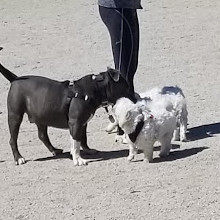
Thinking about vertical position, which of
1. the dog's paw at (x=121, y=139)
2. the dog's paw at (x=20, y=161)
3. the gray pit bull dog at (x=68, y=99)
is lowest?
the dog's paw at (x=121, y=139)

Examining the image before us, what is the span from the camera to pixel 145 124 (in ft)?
24.9

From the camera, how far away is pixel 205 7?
56.3ft

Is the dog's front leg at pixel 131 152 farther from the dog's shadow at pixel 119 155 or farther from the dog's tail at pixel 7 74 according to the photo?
the dog's tail at pixel 7 74

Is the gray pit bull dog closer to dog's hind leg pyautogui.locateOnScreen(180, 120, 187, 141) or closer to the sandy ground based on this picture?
the sandy ground

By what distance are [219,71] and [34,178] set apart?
15.6 ft

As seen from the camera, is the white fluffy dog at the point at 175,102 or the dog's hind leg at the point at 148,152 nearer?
the dog's hind leg at the point at 148,152

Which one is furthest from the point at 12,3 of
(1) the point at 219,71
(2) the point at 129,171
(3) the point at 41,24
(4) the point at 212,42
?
(2) the point at 129,171

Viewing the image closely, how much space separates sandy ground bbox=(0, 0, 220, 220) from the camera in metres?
6.57

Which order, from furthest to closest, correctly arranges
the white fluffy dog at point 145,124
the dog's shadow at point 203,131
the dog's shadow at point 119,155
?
the dog's shadow at point 203,131
the dog's shadow at point 119,155
the white fluffy dog at point 145,124

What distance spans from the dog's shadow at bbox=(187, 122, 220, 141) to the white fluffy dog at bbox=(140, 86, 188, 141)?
0.17 meters

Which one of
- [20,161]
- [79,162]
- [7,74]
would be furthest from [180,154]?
[7,74]

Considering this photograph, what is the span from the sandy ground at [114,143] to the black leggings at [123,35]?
2.74 feet

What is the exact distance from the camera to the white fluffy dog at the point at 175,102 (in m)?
8.10

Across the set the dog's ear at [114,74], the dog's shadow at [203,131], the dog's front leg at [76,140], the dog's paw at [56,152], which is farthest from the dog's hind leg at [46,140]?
the dog's shadow at [203,131]
